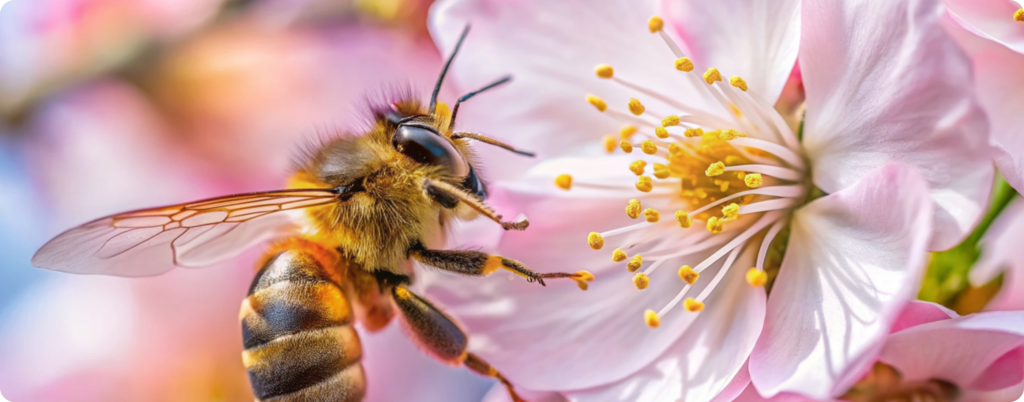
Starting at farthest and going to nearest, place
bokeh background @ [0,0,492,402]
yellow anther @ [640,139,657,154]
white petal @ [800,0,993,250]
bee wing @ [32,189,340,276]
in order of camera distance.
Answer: bokeh background @ [0,0,492,402] → yellow anther @ [640,139,657,154] → bee wing @ [32,189,340,276] → white petal @ [800,0,993,250]

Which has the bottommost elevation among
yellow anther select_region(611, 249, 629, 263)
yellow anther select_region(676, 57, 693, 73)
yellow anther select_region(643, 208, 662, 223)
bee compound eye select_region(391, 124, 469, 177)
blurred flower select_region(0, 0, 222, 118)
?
yellow anther select_region(611, 249, 629, 263)

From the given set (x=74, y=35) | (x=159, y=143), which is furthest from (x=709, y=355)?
(x=74, y=35)

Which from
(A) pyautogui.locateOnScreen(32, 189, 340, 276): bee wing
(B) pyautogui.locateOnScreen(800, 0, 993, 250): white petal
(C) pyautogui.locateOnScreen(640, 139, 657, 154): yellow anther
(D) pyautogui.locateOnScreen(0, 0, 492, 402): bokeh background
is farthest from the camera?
A: (D) pyautogui.locateOnScreen(0, 0, 492, 402): bokeh background

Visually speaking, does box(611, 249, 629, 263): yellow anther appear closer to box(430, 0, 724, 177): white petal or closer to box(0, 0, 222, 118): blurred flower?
box(430, 0, 724, 177): white petal

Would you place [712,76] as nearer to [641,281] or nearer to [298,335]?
[641,281]

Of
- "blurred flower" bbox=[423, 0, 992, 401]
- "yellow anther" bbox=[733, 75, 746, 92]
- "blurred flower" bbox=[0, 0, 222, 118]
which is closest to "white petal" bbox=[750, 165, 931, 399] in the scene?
"blurred flower" bbox=[423, 0, 992, 401]

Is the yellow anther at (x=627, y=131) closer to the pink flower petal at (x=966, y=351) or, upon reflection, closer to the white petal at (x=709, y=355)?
the white petal at (x=709, y=355)
